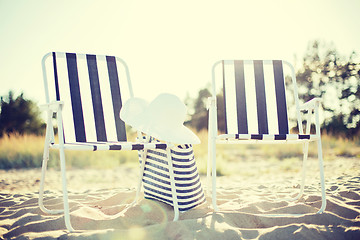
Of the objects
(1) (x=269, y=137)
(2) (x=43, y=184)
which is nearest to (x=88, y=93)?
(2) (x=43, y=184)

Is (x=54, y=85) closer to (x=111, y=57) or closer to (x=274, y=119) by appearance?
(x=111, y=57)

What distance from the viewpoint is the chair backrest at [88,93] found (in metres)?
1.96

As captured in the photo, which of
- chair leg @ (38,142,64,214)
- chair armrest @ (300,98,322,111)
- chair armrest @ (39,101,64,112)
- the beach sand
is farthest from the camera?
chair armrest @ (300,98,322,111)

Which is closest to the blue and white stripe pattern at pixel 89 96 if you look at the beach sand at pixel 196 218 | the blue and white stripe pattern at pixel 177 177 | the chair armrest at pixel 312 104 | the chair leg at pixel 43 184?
the chair leg at pixel 43 184

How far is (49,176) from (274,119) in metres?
3.41

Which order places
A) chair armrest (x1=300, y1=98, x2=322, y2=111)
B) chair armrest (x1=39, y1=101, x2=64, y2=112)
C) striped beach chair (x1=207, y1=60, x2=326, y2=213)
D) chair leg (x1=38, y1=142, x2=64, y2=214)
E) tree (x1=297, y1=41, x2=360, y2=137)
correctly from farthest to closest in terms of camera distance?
tree (x1=297, y1=41, x2=360, y2=137), striped beach chair (x1=207, y1=60, x2=326, y2=213), chair armrest (x1=300, y1=98, x2=322, y2=111), chair leg (x1=38, y1=142, x2=64, y2=214), chair armrest (x1=39, y1=101, x2=64, y2=112)

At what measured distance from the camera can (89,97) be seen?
211cm

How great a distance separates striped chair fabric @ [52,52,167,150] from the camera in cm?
196

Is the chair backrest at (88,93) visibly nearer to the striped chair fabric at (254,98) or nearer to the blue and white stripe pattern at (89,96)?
the blue and white stripe pattern at (89,96)

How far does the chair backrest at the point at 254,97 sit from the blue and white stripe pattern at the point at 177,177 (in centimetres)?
52

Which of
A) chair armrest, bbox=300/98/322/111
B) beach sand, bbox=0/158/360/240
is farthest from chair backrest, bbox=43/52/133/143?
chair armrest, bbox=300/98/322/111

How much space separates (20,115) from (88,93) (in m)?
8.03

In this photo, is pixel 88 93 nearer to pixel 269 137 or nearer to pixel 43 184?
pixel 43 184

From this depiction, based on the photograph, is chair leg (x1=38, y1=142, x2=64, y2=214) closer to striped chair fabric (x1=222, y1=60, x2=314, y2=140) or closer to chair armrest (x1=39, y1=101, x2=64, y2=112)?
chair armrest (x1=39, y1=101, x2=64, y2=112)
